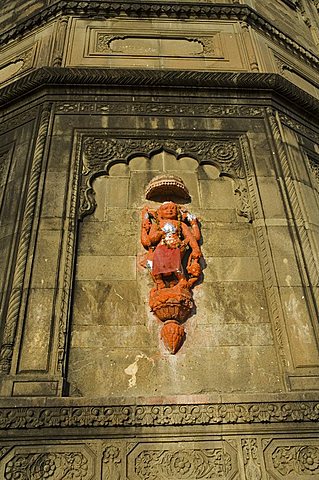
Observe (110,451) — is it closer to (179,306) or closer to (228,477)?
(228,477)

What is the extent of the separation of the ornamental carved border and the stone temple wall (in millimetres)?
27

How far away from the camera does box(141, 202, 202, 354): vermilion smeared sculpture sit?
5.49m

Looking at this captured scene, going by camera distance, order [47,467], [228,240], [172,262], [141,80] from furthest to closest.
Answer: [141,80] < [228,240] < [172,262] < [47,467]

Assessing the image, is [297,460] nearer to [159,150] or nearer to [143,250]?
[143,250]

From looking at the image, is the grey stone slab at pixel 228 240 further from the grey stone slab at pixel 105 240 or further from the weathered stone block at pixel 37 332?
the weathered stone block at pixel 37 332

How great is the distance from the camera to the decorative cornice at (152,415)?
15.3 ft

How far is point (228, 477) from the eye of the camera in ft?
14.9

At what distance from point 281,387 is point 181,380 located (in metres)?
1.10

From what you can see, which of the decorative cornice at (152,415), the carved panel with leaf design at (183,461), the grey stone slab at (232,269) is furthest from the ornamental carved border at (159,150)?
the carved panel with leaf design at (183,461)

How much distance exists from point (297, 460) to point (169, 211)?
3221mm

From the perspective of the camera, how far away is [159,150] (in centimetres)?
724

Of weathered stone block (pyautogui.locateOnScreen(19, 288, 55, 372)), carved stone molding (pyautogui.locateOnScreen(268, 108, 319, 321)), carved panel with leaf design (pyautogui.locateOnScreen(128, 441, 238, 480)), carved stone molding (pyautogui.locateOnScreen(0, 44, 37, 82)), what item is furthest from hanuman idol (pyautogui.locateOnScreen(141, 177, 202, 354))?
carved stone molding (pyautogui.locateOnScreen(0, 44, 37, 82))

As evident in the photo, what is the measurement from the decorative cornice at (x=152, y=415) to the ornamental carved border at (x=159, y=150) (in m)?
2.93

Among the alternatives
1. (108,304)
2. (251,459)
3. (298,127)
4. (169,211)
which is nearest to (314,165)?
(298,127)
